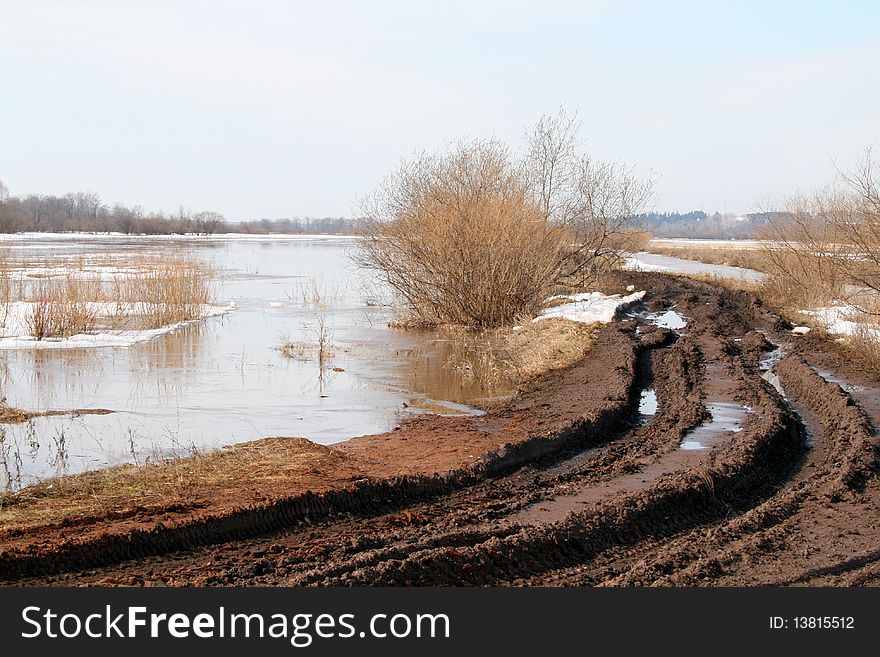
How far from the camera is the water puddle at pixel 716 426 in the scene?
11305mm

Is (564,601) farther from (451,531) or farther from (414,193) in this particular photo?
(414,193)

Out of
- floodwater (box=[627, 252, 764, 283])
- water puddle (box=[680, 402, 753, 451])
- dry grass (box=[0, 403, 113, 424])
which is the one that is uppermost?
floodwater (box=[627, 252, 764, 283])

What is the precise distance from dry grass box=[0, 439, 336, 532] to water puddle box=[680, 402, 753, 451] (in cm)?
467

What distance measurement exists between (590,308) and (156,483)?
21318 millimetres

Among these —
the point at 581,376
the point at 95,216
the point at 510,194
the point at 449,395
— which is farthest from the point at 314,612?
the point at 95,216

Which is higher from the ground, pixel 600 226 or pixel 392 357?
pixel 600 226

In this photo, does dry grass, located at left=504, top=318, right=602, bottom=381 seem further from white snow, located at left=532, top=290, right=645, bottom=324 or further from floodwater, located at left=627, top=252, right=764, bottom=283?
floodwater, located at left=627, top=252, right=764, bottom=283

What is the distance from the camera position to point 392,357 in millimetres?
20281

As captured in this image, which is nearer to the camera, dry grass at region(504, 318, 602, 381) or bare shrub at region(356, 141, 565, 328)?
dry grass at region(504, 318, 602, 381)

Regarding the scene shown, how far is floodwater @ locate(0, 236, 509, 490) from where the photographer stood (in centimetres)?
1129

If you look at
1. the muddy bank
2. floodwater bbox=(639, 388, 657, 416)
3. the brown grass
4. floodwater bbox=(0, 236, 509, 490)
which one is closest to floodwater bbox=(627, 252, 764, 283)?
the brown grass

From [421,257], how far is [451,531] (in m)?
19.4

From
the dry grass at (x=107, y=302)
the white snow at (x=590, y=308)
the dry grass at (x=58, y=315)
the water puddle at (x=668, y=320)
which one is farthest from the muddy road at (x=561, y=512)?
the dry grass at (x=107, y=302)

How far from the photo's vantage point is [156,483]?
29.2 ft
